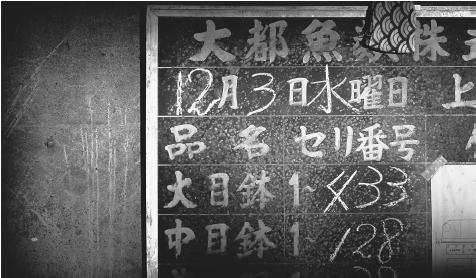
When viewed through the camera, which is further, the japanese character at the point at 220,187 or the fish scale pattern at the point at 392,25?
the japanese character at the point at 220,187

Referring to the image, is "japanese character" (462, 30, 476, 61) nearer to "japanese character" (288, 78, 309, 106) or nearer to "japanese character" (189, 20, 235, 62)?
"japanese character" (288, 78, 309, 106)

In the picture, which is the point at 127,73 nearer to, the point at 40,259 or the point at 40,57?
the point at 40,57

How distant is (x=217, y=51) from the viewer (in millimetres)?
3209

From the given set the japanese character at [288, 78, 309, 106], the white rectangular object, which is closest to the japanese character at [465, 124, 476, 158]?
the white rectangular object

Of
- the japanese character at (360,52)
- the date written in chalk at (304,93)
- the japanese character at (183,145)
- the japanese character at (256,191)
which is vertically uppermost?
the japanese character at (360,52)

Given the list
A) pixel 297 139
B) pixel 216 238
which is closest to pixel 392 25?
pixel 297 139

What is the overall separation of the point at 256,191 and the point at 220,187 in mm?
300

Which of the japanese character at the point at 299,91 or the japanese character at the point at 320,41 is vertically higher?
the japanese character at the point at 320,41

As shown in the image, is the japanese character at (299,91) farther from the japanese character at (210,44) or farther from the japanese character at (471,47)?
the japanese character at (471,47)

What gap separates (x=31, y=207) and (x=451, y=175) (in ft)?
11.6

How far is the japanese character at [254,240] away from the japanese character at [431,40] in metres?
1.97

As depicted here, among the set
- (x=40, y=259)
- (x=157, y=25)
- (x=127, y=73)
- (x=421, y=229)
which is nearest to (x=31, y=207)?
(x=40, y=259)

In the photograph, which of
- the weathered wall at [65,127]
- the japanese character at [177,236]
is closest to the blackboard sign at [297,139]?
the japanese character at [177,236]

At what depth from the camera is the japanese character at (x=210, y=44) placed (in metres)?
3.20
